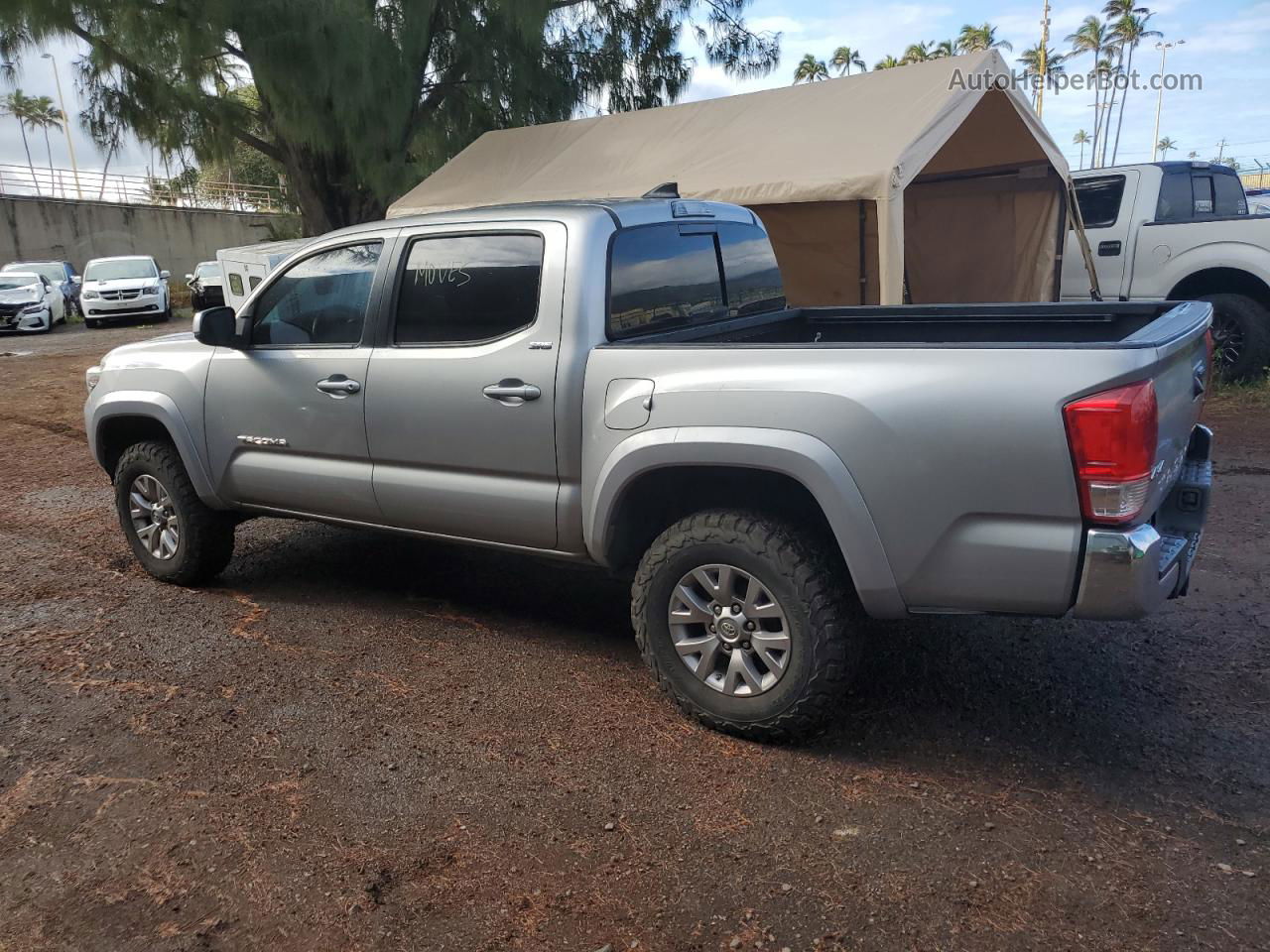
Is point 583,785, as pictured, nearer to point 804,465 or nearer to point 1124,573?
point 804,465

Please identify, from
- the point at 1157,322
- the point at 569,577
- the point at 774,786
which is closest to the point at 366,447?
the point at 569,577

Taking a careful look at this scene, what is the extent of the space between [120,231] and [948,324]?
3544cm

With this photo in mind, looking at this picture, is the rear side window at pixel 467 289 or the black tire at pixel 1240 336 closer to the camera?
the rear side window at pixel 467 289

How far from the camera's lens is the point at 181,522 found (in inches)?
186

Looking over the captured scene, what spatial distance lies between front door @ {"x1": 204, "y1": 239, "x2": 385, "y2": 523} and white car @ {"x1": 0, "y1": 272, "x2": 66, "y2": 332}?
18.6 meters

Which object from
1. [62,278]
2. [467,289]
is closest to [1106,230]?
[467,289]

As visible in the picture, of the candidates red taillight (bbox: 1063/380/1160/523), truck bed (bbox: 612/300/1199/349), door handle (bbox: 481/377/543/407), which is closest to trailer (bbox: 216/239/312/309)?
truck bed (bbox: 612/300/1199/349)

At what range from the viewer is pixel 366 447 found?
13.3 feet

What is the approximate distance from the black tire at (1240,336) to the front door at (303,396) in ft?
23.8

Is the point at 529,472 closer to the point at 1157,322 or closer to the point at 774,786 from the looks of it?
the point at 774,786

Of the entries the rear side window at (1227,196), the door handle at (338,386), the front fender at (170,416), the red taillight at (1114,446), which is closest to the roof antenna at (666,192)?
the door handle at (338,386)

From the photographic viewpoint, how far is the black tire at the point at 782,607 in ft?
10.0

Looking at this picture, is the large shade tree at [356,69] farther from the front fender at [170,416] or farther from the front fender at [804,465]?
the front fender at [804,465]

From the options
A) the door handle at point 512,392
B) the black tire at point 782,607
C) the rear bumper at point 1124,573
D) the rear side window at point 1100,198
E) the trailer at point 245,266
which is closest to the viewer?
the rear bumper at point 1124,573
